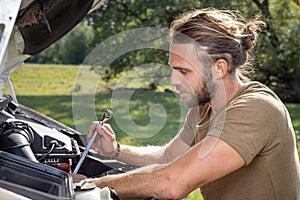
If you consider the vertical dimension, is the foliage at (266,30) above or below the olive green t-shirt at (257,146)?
below

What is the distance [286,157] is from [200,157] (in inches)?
17.2

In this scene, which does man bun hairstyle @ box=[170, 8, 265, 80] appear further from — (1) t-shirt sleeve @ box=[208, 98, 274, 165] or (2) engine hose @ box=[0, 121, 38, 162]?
(2) engine hose @ box=[0, 121, 38, 162]

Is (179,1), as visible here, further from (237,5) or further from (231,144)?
(231,144)

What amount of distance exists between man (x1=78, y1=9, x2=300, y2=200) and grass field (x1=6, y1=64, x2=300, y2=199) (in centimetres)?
123

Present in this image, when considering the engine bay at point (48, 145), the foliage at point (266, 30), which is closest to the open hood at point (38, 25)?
the engine bay at point (48, 145)

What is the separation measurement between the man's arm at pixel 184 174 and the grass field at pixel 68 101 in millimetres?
1303

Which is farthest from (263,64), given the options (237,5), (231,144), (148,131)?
(231,144)

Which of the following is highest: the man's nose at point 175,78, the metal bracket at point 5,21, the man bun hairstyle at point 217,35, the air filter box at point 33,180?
the metal bracket at point 5,21

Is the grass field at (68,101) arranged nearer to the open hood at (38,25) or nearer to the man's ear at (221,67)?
the open hood at (38,25)

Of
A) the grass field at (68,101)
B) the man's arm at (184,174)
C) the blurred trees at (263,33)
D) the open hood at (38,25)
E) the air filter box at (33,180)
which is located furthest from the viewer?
the blurred trees at (263,33)

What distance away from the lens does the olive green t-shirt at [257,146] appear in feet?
7.39

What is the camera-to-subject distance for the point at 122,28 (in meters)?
13.7

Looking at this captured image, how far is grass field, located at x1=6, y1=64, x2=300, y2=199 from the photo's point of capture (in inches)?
288

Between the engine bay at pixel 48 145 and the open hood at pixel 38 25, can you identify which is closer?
the engine bay at pixel 48 145
